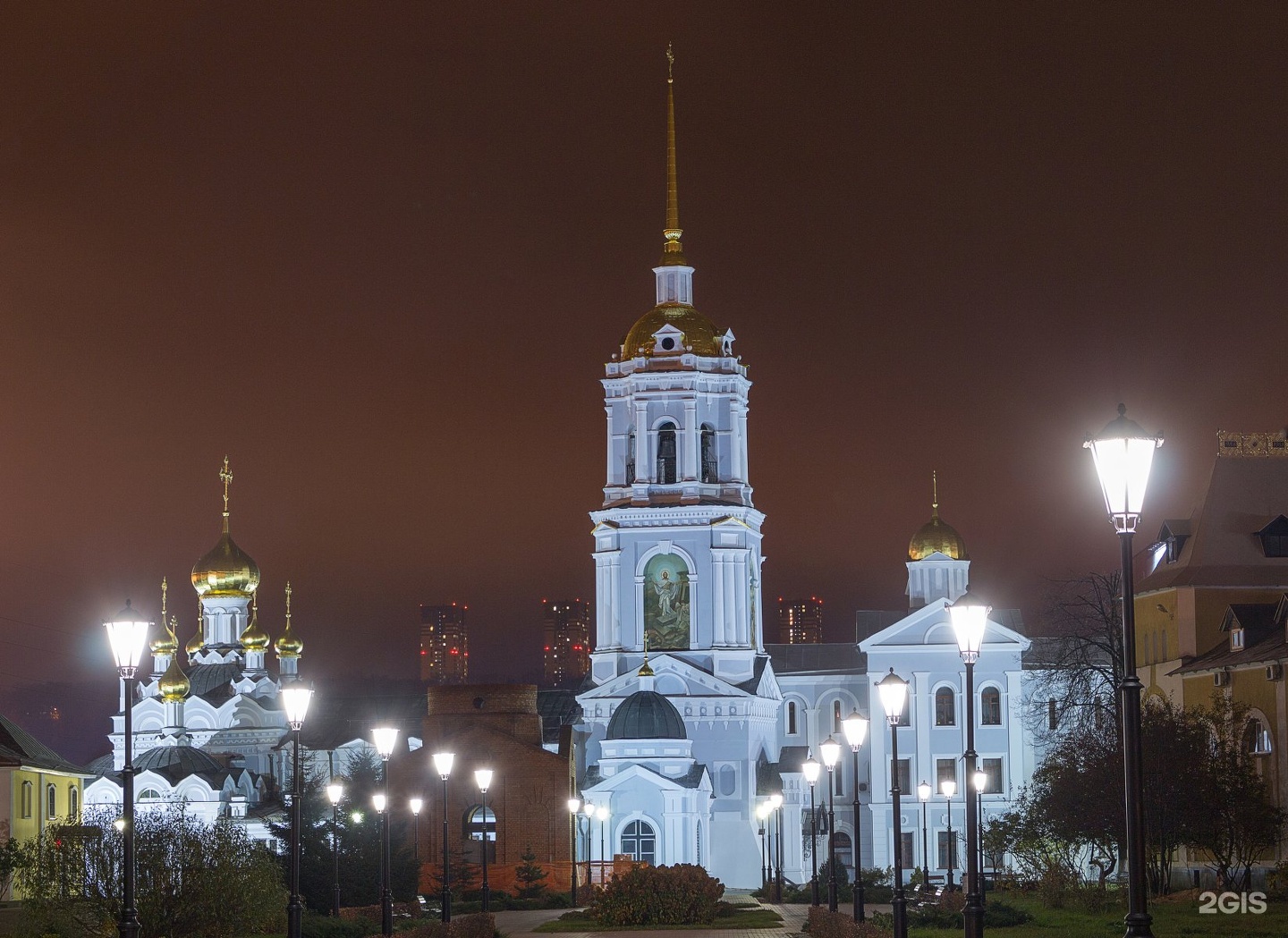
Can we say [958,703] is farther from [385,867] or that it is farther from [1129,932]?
[1129,932]

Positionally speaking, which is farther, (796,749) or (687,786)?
(796,749)

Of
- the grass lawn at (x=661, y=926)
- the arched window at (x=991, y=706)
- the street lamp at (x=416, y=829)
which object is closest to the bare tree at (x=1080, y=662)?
the arched window at (x=991, y=706)

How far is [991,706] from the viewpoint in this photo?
80875mm

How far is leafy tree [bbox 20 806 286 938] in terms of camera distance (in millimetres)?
32406

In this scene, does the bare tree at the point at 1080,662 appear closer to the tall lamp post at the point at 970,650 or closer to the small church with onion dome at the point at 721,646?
the small church with onion dome at the point at 721,646

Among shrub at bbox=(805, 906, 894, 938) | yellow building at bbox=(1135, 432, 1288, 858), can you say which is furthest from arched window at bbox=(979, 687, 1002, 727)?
shrub at bbox=(805, 906, 894, 938)

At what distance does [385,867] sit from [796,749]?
51.0 metres

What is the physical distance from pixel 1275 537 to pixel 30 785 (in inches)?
1485

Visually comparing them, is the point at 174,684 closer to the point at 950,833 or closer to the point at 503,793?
the point at 503,793

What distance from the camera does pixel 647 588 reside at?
81.2m

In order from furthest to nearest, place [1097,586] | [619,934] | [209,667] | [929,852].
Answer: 1. [209,667]
2. [929,852]
3. [1097,586]
4. [619,934]

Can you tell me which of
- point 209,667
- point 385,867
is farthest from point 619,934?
point 209,667

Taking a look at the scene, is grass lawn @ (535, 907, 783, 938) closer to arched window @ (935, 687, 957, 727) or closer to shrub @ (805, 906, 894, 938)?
shrub @ (805, 906, 894, 938)

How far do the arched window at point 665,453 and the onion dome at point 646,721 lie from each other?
10.7m
